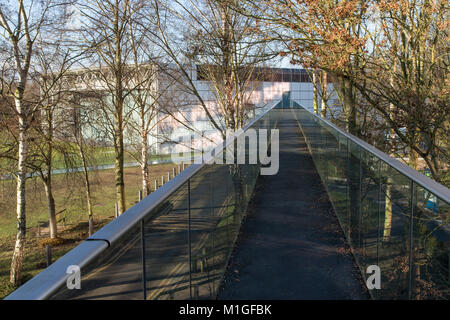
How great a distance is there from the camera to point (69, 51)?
19125 mm

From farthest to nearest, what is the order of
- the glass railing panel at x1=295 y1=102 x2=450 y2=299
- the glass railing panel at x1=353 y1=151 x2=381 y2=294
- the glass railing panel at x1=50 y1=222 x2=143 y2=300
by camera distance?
1. the glass railing panel at x1=353 y1=151 x2=381 y2=294
2. the glass railing panel at x1=295 y1=102 x2=450 y2=299
3. the glass railing panel at x1=50 y1=222 x2=143 y2=300

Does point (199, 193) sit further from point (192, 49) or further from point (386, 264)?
point (192, 49)

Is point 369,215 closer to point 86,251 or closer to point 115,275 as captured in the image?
point 115,275

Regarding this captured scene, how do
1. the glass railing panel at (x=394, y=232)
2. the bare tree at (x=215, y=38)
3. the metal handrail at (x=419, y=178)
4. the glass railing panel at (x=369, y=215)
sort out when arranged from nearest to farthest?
the metal handrail at (x=419, y=178) → the glass railing panel at (x=394, y=232) → the glass railing panel at (x=369, y=215) → the bare tree at (x=215, y=38)

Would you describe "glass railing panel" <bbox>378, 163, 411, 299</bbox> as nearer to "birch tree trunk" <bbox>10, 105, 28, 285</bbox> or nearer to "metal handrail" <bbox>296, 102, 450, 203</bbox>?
"metal handrail" <bbox>296, 102, 450, 203</bbox>

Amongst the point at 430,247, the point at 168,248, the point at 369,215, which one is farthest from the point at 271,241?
the point at 168,248

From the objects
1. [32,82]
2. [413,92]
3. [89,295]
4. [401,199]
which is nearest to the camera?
[89,295]

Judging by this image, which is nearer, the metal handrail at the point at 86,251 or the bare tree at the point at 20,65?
the metal handrail at the point at 86,251

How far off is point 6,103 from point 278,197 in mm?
11417

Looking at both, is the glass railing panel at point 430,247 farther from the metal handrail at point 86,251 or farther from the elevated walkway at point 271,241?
the metal handrail at point 86,251

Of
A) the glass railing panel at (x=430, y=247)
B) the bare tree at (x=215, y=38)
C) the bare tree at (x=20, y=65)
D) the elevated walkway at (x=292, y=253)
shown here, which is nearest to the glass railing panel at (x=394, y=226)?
the glass railing panel at (x=430, y=247)

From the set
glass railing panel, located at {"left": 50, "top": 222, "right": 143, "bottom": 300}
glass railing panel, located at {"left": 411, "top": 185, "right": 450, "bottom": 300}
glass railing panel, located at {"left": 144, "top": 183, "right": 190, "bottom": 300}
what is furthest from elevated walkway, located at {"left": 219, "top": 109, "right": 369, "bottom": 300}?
glass railing panel, located at {"left": 50, "top": 222, "right": 143, "bottom": 300}

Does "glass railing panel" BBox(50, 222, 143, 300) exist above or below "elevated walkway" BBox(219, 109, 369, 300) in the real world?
above
